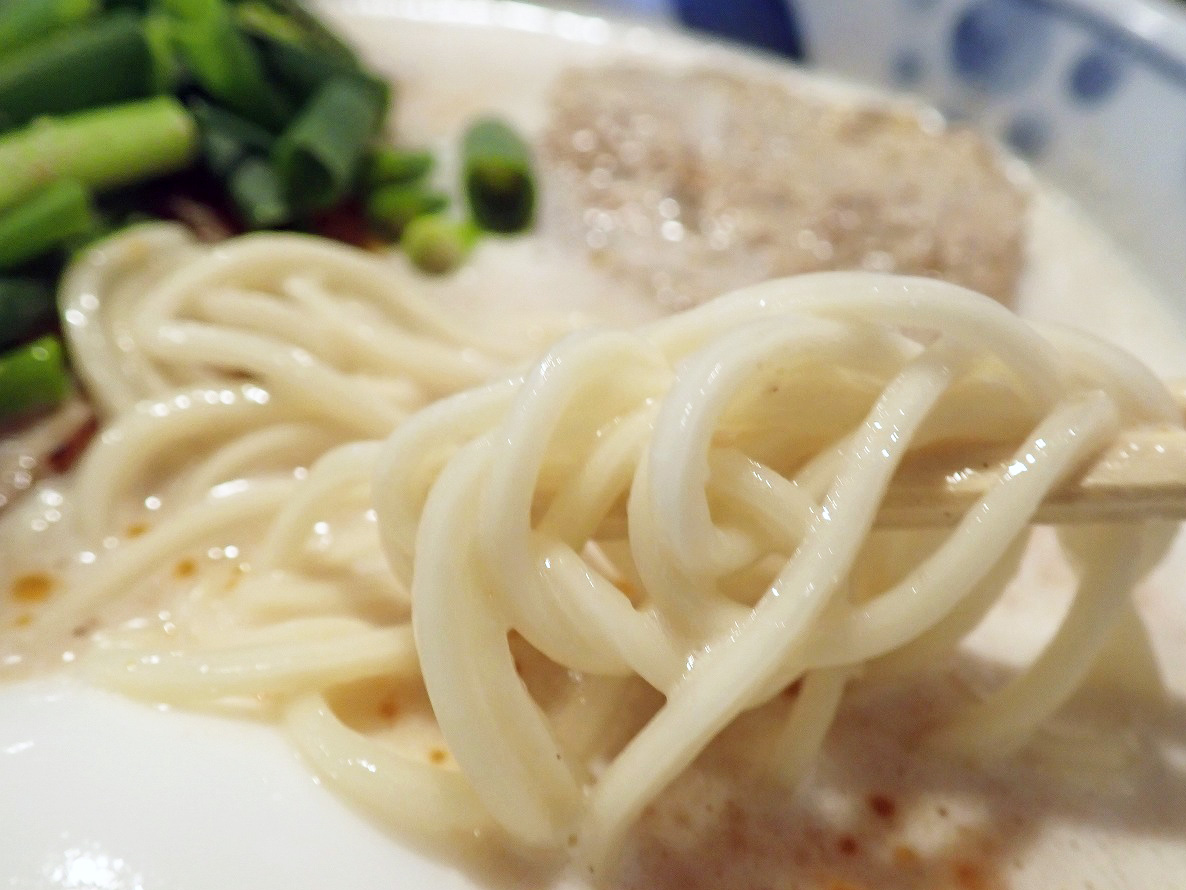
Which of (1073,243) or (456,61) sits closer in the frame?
(1073,243)

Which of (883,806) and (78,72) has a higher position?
(78,72)

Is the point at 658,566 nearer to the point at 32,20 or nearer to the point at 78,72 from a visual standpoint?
the point at 78,72

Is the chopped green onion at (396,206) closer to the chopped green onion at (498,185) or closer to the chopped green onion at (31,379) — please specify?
the chopped green onion at (498,185)

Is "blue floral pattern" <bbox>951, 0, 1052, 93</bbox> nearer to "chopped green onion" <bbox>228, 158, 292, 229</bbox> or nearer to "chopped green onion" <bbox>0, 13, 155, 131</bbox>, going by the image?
"chopped green onion" <bbox>228, 158, 292, 229</bbox>

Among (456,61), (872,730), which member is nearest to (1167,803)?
(872,730)

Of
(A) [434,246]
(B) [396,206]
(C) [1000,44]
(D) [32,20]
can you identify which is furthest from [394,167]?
(C) [1000,44]

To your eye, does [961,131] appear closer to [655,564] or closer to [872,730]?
[872,730]
